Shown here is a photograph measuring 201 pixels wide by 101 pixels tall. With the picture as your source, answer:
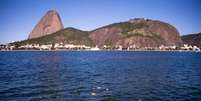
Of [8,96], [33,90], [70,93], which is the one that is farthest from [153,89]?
[8,96]

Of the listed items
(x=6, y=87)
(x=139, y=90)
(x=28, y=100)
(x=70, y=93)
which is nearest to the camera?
(x=28, y=100)

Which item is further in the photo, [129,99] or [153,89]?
[153,89]

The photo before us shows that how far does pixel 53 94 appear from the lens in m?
28.6

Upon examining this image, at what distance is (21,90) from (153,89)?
1592cm

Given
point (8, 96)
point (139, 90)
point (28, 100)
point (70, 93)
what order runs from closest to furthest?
point (28, 100), point (8, 96), point (70, 93), point (139, 90)

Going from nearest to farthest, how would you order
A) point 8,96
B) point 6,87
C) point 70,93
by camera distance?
point 8,96 < point 70,93 < point 6,87

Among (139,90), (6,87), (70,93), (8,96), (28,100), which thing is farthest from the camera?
(6,87)

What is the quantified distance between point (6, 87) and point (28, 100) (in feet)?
31.1

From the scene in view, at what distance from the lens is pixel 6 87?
3316cm

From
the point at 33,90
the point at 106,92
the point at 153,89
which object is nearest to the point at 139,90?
the point at 153,89

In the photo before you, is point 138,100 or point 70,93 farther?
point 70,93

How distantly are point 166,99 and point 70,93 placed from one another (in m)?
10.4

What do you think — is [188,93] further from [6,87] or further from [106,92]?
[6,87]

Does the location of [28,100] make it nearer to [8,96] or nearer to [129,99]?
[8,96]
